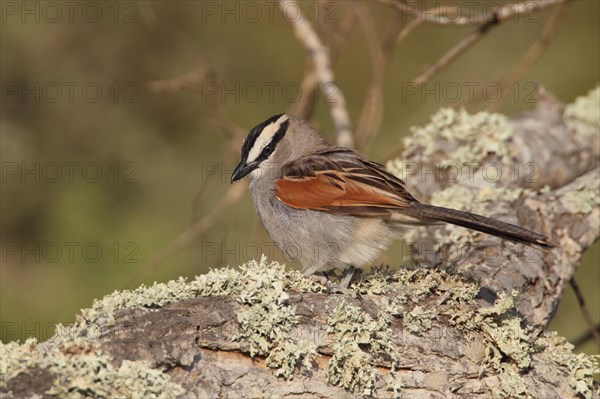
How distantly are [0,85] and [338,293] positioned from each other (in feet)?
19.1

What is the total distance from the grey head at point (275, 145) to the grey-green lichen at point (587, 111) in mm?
2302

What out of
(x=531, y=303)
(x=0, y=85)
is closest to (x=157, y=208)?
(x=0, y=85)

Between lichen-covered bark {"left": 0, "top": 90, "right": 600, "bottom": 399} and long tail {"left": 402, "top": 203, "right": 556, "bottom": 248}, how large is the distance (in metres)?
0.28

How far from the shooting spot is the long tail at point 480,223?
13.0 feet

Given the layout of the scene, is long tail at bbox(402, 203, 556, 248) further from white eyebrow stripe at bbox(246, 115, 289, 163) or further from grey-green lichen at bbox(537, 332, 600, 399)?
white eyebrow stripe at bbox(246, 115, 289, 163)

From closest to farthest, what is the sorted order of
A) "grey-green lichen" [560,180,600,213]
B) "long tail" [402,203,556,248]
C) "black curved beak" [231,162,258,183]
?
"long tail" [402,203,556,248] < "black curved beak" [231,162,258,183] < "grey-green lichen" [560,180,600,213]

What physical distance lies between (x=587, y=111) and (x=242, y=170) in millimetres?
3137

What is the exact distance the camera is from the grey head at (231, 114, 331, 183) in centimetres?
518

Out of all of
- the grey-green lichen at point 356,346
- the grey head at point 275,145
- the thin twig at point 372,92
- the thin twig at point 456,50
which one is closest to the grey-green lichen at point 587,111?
the thin twig at point 456,50

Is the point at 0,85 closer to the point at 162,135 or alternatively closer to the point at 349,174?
the point at 162,135

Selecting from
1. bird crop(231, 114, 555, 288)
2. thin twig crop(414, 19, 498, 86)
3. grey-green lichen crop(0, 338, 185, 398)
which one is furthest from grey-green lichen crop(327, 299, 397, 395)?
thin twig crop(414, 19, 498, 86)

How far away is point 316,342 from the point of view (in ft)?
11.3

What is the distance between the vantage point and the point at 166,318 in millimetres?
3203

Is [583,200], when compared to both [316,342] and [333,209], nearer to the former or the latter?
[333,209]
